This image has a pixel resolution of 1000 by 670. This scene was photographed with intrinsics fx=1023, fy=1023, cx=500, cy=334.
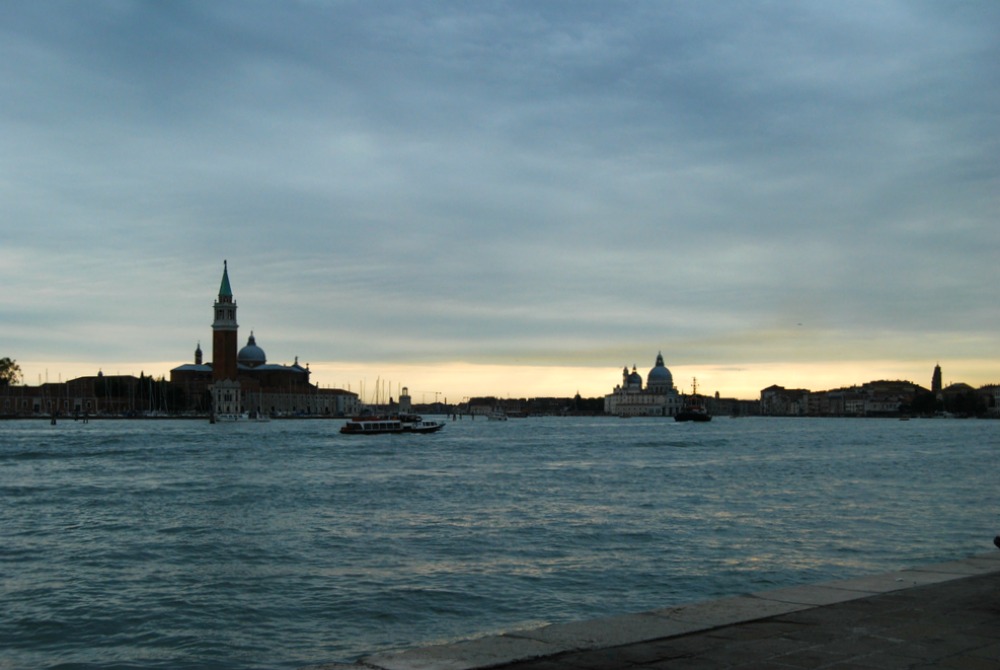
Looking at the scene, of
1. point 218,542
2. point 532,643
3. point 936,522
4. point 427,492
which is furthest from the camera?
point 427,492

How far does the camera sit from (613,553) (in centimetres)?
1758

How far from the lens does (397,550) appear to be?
59.5ft

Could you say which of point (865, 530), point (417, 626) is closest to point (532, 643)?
point (417, 626)

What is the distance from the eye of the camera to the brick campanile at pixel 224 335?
6585 inches

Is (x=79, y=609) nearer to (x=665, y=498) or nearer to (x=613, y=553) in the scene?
(x=613, y=553)

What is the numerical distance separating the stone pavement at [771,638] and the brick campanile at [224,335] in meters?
165

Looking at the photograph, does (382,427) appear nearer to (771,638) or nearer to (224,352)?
(224,352)

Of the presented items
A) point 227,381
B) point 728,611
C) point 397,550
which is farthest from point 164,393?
point 728,611

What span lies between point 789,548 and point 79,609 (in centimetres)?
1163

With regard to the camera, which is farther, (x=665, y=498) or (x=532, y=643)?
(x=665, y=498)

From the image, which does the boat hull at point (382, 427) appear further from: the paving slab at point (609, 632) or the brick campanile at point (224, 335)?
the paving slab at point (609, 632)

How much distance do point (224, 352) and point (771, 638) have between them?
553 feet

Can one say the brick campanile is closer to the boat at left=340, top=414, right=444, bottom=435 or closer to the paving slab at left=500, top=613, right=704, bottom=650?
the boat at left=340, top=414, right=444, bottom=435

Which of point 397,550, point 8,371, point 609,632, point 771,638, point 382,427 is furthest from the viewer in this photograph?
point 8,371
